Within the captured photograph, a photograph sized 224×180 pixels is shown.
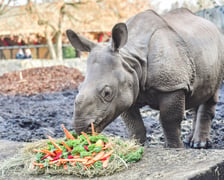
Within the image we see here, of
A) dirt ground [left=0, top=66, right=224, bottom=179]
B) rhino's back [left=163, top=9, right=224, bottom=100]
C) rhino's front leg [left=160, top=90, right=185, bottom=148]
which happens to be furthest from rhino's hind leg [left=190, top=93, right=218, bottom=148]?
rhino's front leg [left=160, top=90, right=185, bottom=148]

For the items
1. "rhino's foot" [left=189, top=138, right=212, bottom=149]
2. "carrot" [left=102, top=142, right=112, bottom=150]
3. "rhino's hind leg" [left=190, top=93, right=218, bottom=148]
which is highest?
"carrot" [left=102, top=142, right=112, bottom=150]

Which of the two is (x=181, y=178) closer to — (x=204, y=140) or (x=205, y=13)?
(x=204, y=140)

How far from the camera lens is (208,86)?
14.3 ft

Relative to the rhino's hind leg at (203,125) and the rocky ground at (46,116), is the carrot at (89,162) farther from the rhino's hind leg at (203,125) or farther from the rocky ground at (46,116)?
the rhino's hind leg at (203,125)

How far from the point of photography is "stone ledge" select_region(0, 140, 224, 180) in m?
2.67

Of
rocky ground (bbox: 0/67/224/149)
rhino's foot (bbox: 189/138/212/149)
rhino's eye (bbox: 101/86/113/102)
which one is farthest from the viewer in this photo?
rocky ground (bbox: 0/67/224/149)

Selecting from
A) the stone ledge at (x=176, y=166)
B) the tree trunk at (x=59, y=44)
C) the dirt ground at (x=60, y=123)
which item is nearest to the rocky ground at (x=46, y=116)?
the dirt ground at (x=60, y=123)

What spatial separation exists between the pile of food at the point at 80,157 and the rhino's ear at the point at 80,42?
854 millimetres

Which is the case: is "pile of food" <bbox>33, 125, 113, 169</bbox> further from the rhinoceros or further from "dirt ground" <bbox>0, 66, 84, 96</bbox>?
"dirt ground" <bbox>0, 66, 84, 96</bbox>

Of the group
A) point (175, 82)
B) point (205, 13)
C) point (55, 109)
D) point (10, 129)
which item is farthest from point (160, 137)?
point (205, 13)

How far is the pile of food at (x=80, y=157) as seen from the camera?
2.92 metres

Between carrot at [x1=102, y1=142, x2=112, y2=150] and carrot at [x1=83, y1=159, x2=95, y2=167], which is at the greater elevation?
carrot at [x1=102, y1=142, x2=112, y2=150]

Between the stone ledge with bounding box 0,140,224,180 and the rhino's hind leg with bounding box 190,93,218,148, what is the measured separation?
5.46 ft

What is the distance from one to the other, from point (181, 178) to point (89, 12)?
18700 millimetres
